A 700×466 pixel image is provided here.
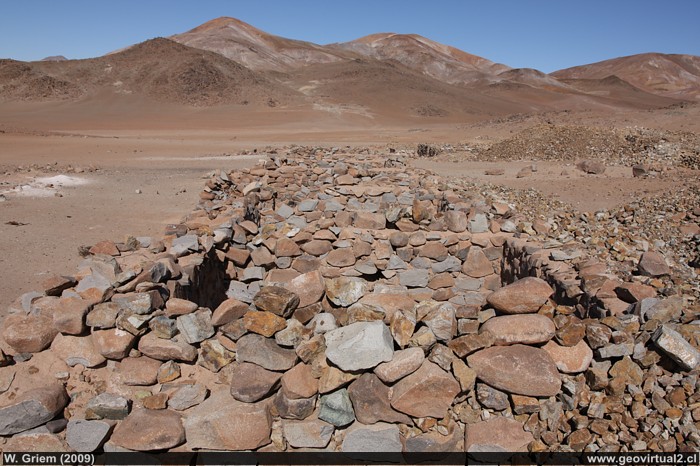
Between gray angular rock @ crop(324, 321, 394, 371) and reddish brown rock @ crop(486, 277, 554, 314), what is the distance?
0.92m

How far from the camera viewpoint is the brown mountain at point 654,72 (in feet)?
289

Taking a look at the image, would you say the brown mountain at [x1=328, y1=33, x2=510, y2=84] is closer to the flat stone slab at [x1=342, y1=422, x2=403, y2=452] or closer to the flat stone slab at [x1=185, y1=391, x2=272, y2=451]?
the flat stone slab at [x1=342, y1=422, x2=403, y2=452]

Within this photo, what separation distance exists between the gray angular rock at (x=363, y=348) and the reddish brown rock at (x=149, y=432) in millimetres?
1003

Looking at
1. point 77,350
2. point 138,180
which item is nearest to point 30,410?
point 77,350

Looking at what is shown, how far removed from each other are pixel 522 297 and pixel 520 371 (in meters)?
0.60

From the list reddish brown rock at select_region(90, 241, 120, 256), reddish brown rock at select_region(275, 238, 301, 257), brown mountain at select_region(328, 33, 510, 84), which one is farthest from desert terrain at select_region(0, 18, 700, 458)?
brown mountain at select_region(328, 33, 510, 84)

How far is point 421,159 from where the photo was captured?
17.4m

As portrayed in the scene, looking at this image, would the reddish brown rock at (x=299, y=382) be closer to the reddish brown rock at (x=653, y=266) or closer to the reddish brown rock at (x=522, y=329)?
the reddish brown rock at (x=522, y=329)

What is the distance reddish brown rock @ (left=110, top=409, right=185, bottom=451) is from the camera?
2699mm

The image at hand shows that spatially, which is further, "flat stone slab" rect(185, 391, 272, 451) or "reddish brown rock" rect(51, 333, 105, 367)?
"reddish brown rock" rect(51, 333, 105, 367)

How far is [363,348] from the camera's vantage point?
279 centimetres

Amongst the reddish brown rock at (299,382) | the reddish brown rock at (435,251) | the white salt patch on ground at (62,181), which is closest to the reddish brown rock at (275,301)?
the reddish brown rock at (299,382)

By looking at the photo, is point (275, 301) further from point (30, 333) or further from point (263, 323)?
point (30, 333)

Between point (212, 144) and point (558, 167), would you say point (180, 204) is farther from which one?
point (212, 144)
